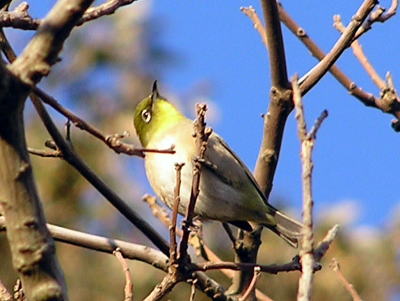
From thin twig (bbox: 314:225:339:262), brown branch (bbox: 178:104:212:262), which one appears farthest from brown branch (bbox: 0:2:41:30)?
thin twig (bbox: 314:225:339:262)

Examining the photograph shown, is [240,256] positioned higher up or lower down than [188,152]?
lower down

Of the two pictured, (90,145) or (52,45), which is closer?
(52,45)

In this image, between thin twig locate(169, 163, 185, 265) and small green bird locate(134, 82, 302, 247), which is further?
small green bird locate(134, 82, 302, 247)

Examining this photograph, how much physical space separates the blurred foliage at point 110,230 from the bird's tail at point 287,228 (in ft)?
3.04

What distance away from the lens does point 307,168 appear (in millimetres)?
1369

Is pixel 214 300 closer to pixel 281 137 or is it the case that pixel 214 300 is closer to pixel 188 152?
pixel 281 137

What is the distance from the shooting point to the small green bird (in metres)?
3.24

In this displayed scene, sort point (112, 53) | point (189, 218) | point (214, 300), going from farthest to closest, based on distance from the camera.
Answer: point (112, 53) → point (214, 300) → point (189, 218)

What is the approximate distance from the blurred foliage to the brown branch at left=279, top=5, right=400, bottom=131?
1.68 meters

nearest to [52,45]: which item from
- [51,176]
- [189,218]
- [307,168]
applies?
[307,168]

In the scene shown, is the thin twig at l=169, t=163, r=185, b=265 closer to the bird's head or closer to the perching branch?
the perching branch

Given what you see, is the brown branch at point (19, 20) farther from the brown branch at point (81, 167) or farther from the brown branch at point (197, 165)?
the brown branch at point (197, 165)

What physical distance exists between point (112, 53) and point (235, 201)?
623 centimetres

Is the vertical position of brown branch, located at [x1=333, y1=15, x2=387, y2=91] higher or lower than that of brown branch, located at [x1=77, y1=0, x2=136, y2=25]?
lower
